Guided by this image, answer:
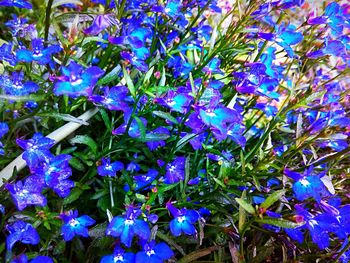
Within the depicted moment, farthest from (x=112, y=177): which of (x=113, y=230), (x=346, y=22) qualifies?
(x=346, y=22)

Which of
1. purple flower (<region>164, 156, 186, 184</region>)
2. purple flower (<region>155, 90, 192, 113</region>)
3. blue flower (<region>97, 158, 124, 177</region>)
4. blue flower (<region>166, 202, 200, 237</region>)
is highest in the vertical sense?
purple flower (<region>155, 90, 192, 113</region>)

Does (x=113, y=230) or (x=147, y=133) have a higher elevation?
(x=147, y=133)

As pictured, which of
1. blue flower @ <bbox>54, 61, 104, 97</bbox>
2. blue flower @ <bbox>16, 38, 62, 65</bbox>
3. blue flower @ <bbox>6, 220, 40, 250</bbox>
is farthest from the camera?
blue flower @ <bbox>16, 38, 62, 65</bbox>

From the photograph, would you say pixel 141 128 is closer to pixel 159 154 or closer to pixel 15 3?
pixel 159 154

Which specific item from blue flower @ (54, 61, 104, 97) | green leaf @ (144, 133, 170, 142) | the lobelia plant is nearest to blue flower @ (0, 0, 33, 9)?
the lobelia plant

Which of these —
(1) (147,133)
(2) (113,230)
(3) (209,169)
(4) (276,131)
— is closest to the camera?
(2) (113,230)

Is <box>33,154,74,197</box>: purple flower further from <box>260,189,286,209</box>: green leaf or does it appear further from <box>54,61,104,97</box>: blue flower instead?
<box>260,189,286,209</box>: green leaf

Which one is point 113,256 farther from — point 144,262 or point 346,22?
point 346,22
